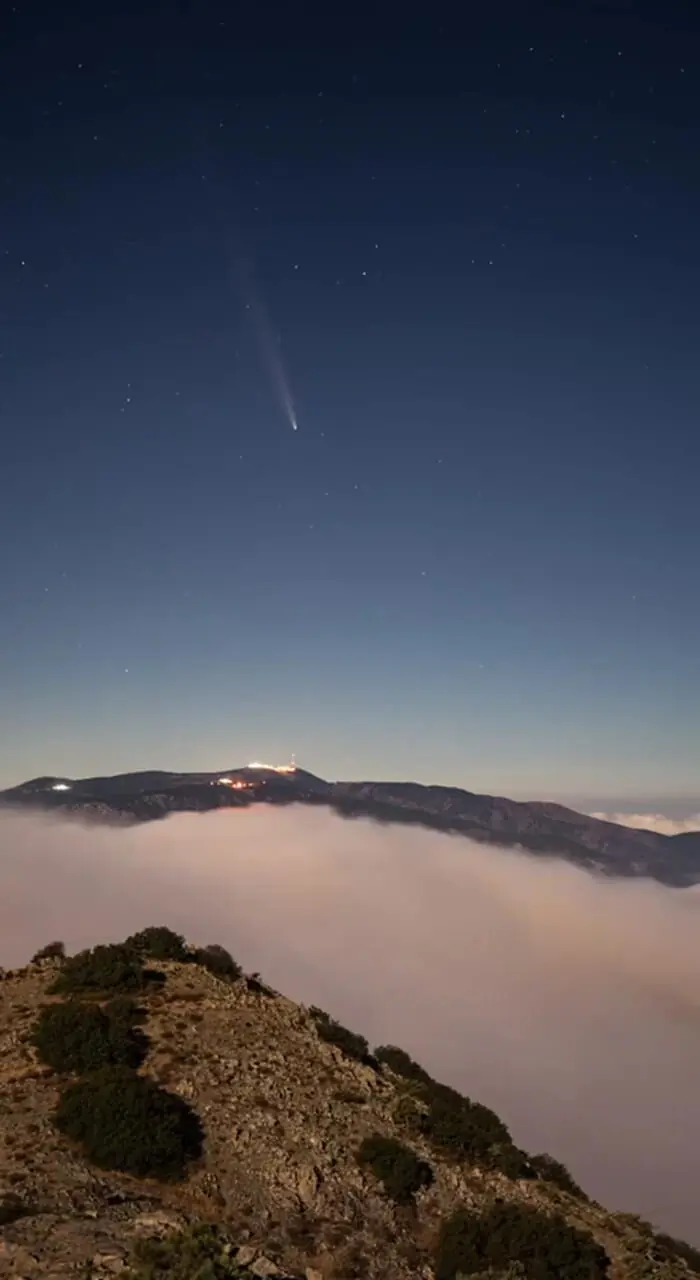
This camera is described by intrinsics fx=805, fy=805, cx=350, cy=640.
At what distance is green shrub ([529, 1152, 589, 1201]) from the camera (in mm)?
34812

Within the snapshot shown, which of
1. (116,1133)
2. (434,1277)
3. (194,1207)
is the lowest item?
(434,1277)

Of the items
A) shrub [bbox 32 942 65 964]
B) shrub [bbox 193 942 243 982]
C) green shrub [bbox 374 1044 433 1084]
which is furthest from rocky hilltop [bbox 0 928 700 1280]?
shrub [bbox 32 942 65 964]

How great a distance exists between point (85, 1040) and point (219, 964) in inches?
459

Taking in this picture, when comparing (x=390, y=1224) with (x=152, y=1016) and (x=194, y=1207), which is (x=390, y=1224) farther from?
(x=152, y=1016)

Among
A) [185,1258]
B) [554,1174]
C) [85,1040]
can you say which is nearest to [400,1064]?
[554,1174]

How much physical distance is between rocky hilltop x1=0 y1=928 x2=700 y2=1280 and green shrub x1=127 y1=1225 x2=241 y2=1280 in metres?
0.07

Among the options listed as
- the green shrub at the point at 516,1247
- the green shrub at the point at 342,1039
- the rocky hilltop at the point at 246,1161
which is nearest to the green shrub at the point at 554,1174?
the rocky hilltop at the point at 246,1161

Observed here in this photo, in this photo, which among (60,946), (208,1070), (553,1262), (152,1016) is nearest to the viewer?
(553,1262)

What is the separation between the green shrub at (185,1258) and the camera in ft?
51.8

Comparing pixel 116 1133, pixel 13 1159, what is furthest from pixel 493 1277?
pixel 13 1159

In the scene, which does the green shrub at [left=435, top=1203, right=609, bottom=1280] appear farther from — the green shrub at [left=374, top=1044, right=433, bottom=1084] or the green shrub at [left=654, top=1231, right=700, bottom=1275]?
the green shrub at [left=374, top=1044, right=433, bottom=1084]

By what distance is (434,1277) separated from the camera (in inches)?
1003

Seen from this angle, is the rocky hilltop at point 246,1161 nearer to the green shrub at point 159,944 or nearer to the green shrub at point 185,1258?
→ the green shrub at point 185,1258

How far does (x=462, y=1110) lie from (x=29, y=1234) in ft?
71.1
